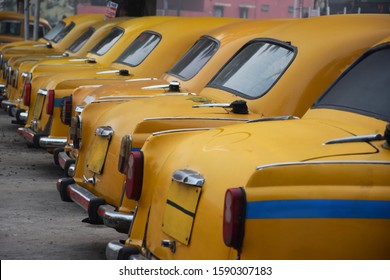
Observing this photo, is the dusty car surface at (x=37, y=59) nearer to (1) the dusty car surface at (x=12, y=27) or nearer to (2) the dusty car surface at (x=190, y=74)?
(2) the dusty car surface at (x=190, y=74)

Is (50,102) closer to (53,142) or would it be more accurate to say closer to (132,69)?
(53,142)

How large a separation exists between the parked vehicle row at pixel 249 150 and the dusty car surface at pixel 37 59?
5.00 metres

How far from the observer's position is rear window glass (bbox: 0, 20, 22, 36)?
3072 centimetres

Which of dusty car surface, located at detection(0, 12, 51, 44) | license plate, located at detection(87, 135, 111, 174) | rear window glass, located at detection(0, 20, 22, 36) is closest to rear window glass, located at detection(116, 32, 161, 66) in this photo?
license plate, located at detection(87, 135, 111, 174)

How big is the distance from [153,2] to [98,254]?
1569cm

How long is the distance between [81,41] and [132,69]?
17.7 ft

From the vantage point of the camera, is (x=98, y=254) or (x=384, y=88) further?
(x=98, y=254)

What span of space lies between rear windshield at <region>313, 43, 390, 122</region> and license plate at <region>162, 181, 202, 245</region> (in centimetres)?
104

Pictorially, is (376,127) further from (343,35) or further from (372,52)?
(343,35)

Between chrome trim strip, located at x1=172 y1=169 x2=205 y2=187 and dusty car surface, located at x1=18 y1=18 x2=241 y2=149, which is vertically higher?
chrome trim strip, located at x1=172 y1=169 x2=205 y2=187

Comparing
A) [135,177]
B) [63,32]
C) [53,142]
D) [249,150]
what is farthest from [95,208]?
[63,32]

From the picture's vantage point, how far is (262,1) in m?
48.3

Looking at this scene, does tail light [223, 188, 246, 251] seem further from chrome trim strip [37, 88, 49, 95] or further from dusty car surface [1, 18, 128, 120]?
dusty car surface [1, 18, 128, 120]
